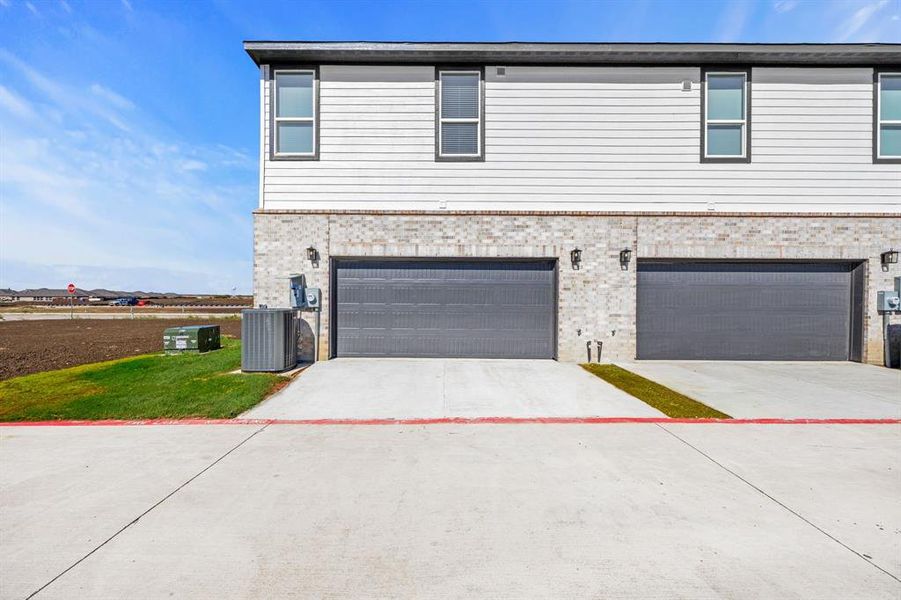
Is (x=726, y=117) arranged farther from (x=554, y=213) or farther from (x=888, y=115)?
(x=554, y=213)

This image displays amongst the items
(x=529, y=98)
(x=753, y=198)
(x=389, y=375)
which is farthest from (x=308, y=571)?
(x=753, y=198)

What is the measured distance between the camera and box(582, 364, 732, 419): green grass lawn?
5.45m

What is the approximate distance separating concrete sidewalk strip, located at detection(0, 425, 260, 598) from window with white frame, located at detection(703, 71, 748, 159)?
1157 centimetres

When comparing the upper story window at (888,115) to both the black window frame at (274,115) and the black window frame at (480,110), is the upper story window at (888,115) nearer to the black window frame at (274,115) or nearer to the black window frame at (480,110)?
the black window frame at (480,110)

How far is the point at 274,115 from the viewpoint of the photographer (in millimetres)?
9203

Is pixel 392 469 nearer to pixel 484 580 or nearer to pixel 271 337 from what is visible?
pixel 484 580

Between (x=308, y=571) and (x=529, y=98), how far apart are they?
33.0 feet

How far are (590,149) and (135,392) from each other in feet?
35.0

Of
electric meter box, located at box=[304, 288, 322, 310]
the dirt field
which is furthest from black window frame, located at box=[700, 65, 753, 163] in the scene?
the dirt field

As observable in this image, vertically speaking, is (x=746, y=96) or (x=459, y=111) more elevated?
(x=746, y=96)

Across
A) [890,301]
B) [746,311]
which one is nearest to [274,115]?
[746,311]

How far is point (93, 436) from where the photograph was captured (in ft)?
14.8

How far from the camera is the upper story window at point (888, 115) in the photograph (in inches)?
362

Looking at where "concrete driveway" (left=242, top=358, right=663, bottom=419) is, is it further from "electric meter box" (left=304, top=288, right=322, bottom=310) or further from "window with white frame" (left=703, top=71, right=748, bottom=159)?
"window with white frame" (left=703, top=71, right=748, bottom=159)
